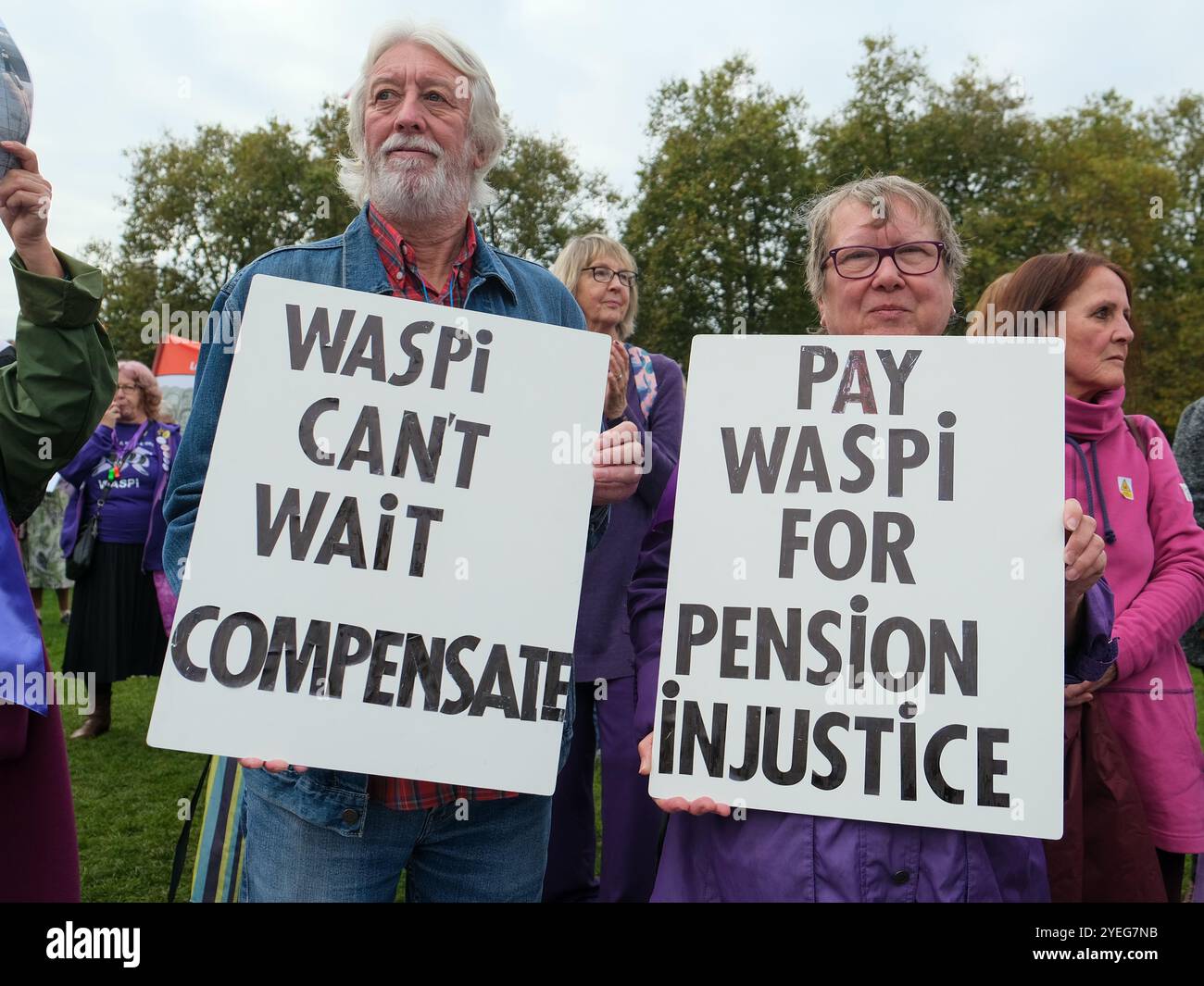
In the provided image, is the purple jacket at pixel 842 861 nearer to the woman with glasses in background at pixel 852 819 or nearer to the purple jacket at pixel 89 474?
the woman with glasses in background at pixel 852 819

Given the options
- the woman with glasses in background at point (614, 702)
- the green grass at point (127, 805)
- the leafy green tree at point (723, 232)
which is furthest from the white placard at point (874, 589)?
the leafy green tree at point (723, 232)

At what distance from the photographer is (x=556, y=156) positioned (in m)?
31.8

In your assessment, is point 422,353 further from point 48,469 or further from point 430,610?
point 48,469

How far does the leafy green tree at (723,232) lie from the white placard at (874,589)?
24.2 m

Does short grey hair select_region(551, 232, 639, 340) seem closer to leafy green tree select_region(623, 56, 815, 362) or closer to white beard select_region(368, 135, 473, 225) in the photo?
white beard select_region(368, 135, 473, 225)

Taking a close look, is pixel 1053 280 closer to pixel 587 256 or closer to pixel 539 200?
pixel 587 256

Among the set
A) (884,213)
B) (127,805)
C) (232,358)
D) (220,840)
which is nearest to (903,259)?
(884,213)

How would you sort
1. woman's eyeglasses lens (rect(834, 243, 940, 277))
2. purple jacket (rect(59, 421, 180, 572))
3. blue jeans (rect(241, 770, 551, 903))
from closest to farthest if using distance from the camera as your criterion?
blue jeans (rect(241, 770, 551, 903)) → woman's eyeglasses lens (rect(834, 243, 940, 277)) → purple jacket (rect(59, 421, 180, 572))

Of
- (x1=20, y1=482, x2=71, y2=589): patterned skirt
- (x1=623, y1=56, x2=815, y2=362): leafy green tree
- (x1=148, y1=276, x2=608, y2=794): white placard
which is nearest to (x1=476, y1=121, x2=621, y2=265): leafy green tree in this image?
(x1=623, y1=56, x2=815, y2=362): leafy green tree

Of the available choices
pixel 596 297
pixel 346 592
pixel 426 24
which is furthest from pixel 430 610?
pixel 596 297

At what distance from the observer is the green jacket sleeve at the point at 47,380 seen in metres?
1.88

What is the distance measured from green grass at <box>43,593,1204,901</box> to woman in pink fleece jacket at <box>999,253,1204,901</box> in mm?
2519

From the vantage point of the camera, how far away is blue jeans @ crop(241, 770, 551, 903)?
1.86 m

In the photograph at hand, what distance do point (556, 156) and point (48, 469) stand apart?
31.8 metres
